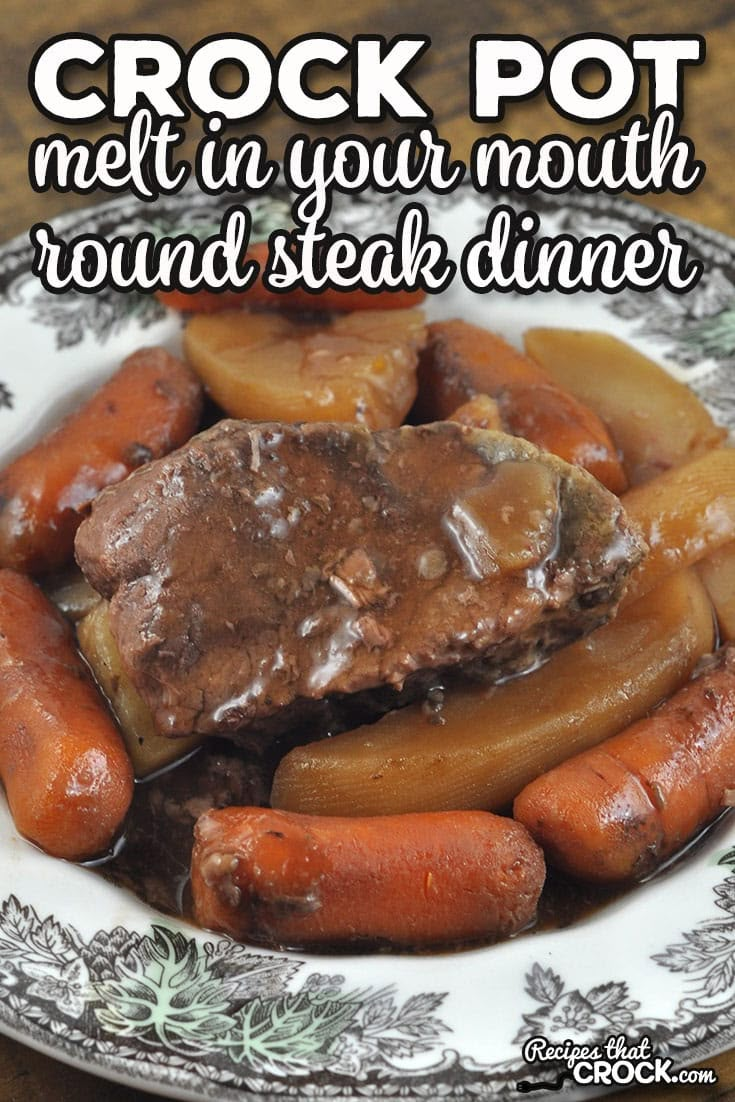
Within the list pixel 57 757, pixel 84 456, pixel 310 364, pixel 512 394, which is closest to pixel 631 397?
pixel 512 394

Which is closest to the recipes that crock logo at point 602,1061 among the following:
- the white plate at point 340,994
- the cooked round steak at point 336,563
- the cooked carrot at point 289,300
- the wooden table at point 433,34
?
the white plate at point 340,994

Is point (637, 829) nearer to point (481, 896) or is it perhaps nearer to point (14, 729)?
point (481, 896)

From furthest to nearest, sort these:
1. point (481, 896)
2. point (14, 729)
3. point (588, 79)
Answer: point (588, 79) → point (14, 729) → point (481, 896)

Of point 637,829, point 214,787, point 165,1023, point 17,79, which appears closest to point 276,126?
point 17,79

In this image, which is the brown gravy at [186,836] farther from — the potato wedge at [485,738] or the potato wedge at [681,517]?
the potato wedge at [681,517]

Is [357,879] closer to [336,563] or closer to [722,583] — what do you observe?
[336,563]
